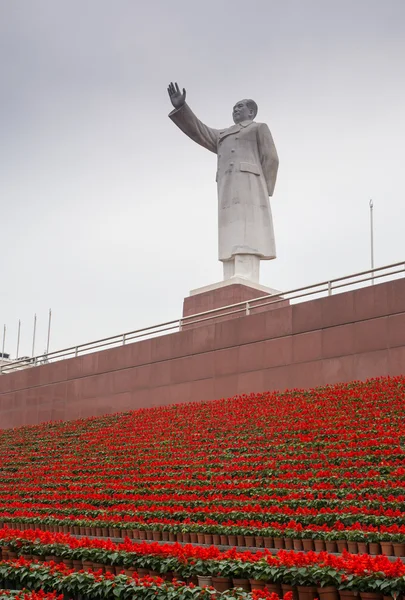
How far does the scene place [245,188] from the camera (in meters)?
18.5

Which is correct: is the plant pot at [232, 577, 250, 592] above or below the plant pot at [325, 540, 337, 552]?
below

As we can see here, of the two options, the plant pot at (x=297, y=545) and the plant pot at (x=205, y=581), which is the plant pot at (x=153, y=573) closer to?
the plant pot at (x=205, y=581)

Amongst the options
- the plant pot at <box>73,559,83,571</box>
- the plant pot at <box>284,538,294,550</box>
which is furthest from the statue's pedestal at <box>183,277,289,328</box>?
the plant pot at <box>73,559,83,571</box>

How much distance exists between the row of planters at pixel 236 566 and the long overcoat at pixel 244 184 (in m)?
11.8

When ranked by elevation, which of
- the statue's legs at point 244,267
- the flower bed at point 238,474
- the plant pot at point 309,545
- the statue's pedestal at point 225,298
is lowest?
the plant pot at point 309,545

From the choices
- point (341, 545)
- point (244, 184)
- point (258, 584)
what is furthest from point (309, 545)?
point (244, 184)

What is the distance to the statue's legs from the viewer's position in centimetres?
1814

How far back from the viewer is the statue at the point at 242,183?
18.3 meters

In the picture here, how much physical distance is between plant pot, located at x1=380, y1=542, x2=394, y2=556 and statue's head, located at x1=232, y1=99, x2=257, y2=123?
1383 centimetres

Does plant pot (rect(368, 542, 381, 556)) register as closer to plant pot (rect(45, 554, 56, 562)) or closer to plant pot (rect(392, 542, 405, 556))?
plant pot (rect(392, 542, 405, 556))

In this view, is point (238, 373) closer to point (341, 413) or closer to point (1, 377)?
point (341, 413)

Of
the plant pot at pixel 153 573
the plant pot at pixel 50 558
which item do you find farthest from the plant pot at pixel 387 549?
the plant pot at pixel 50 558

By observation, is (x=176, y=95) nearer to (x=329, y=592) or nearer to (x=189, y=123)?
(x=189, y=123)

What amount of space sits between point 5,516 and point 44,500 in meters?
0.84
